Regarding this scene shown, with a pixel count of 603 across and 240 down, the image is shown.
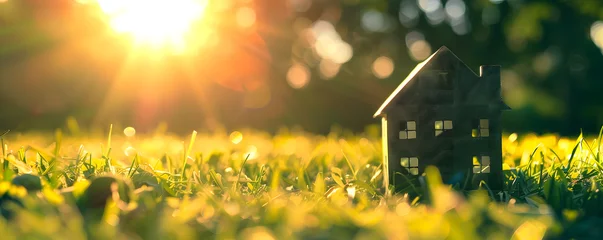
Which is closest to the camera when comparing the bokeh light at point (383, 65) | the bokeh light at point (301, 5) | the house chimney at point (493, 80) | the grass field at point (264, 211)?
the grass field at point (264, 211)

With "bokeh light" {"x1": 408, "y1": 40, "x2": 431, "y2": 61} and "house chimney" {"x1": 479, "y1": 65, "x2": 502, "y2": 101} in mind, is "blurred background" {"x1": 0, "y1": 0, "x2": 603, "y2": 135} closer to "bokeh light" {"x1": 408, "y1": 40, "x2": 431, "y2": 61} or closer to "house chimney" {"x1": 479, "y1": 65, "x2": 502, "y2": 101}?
"bokeh light" {"x1": 408, "y1": 40, "x2": 431, "y2": 61}

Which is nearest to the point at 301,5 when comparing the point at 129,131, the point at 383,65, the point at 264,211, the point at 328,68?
the point at 328,68

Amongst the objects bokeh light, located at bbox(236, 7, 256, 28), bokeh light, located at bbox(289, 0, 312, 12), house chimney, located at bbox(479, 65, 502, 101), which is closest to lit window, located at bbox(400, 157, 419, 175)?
house chimney, located at bbox(479, 65, 502, 101)

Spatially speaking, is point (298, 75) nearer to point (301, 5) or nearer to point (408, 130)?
point (301, 5)

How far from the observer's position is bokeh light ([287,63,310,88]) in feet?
51.2

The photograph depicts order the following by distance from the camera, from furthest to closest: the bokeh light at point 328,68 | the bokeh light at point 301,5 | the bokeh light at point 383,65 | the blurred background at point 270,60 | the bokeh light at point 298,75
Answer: the bokeh light at point 301,5 < the bokeh light at point 383,65 < the bokeh light at point 328,68 < the bokeh light at point 298,75 < the blurred background at point 270,60

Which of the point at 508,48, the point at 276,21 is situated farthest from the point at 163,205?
the point at 508,48

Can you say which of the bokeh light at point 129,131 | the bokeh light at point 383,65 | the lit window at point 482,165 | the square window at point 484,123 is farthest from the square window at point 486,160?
the bokeh light at point 383,65

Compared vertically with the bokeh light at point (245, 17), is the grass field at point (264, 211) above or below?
below

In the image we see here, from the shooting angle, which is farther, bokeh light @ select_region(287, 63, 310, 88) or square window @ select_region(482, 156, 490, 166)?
bokeh light @ select_region(287, 63, 310, 88)

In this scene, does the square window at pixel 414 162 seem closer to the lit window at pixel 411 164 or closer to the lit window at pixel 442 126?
the lit window at pixel 411 164

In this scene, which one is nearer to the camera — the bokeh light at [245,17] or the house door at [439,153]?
the house door at [439,153]

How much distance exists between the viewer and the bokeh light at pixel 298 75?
1560cm

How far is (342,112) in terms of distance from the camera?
14.4 meters
